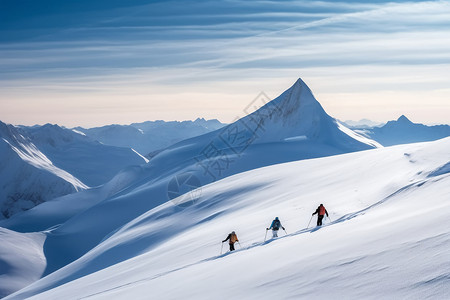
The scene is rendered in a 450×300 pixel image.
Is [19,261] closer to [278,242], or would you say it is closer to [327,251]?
[278,242]

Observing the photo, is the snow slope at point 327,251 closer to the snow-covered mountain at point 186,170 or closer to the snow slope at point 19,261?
the snow-covered mountain at point 186,170

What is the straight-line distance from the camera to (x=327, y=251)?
12742 mm

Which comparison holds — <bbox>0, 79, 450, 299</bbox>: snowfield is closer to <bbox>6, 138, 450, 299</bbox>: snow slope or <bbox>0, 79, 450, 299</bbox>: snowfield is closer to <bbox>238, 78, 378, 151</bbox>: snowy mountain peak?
<bbox>6, 138, 450, 299</bbox>: snow slope

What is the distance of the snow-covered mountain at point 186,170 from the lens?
242 ft

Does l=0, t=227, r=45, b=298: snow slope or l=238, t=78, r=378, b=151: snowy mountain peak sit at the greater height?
l=238, t=78, r=378, b=151: snowy mountain peak

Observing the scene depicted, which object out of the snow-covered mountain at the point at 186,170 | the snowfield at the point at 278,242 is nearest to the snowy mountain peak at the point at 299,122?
the snow-covered mountain at the point at 186,170

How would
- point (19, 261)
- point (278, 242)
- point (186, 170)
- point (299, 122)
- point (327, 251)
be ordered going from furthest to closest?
point (299, 122) < point (186, 170) < point (19, 261) < point (278, 242) < point (327, 251)

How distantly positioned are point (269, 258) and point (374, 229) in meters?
3.47

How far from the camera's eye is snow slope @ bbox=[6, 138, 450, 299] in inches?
380

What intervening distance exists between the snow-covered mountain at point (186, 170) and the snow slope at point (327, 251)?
12856 mm

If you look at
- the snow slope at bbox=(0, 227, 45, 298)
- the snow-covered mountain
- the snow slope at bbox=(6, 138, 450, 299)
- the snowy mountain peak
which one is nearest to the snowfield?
the snow slope at bbox=(6, 138, 450, 299)

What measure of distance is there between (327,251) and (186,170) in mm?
85412

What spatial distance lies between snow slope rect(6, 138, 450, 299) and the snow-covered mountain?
506 inches

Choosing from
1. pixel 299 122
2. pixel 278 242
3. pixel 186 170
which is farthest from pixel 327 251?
pixel 299 122
